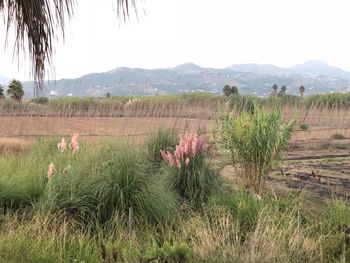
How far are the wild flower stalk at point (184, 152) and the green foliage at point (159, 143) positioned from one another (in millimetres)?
888

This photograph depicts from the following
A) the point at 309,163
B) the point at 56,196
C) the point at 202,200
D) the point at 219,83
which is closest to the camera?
the point at 56,196

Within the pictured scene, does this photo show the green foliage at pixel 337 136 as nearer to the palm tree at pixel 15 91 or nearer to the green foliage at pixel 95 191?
the green foliage at pixel 95 191

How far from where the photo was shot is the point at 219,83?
8831 cm

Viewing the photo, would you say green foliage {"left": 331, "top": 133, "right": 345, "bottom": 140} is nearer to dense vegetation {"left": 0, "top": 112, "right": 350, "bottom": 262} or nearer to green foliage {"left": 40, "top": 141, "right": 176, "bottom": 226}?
dense vegetation {"left": 0, "top": 112, "right": 350, "bottom": 262}

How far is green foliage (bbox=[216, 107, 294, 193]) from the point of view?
7.19m

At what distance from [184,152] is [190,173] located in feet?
0.95

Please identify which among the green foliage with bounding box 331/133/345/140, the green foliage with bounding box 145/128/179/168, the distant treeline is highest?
the green foliage with bounding box 145/128/179/168

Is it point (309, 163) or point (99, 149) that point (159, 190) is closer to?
point (99, 149)

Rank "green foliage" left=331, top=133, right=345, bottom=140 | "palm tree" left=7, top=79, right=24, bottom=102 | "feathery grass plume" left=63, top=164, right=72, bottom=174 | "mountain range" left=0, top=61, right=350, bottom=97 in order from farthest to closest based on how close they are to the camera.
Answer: "palm tree" left=7, top=79, right=24, bottom=102 → "green foliage" left=331, top=133, right=345, bottom=140 → "mountain range" left=0, top=61, right=350, bottom=97 → "feathery grass plume" left=63, top=164, right=72, bottom=174

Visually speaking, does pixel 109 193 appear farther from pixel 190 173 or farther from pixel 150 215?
pixel 190 173

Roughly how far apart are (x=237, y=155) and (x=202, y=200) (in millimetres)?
1414

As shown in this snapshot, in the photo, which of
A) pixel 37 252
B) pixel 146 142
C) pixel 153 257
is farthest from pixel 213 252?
pixel 146 142

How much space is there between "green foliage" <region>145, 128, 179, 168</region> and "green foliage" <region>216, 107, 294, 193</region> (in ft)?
3.08

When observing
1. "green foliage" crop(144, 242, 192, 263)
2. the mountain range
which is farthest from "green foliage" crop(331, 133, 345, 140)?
"green foliage" crop(144, 242, 192, 263)
